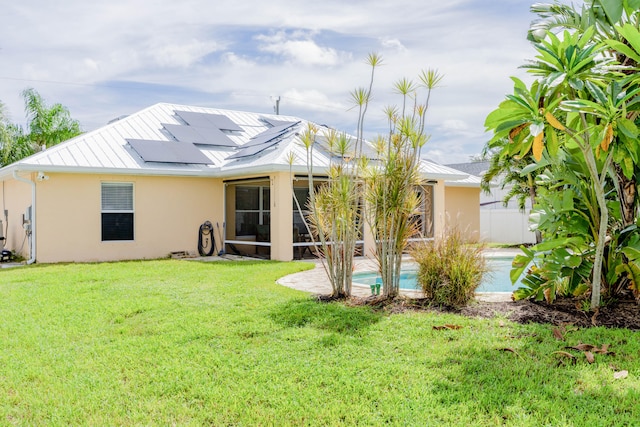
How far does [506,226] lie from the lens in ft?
82.5

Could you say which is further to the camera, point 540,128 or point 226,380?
point 540,128

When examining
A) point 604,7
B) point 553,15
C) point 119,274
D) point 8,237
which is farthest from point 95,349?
point 8,237

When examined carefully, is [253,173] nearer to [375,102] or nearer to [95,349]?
[375,102]

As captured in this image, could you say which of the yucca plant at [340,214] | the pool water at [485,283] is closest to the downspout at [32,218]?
the pool water at [485,283]

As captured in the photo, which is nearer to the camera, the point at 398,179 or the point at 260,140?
the point at 398,179

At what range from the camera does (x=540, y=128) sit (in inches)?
196

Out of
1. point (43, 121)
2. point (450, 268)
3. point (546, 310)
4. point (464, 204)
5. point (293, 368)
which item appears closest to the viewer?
point (293, 368)

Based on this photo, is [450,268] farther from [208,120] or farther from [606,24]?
[208,120]

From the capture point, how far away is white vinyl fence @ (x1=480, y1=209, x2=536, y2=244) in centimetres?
2428

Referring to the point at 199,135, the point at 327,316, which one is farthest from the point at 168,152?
the point at 327,316

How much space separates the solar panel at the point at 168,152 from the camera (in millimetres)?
15359

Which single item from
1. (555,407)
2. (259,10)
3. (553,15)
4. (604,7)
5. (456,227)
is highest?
(259,10)

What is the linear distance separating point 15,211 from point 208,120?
7.14 m

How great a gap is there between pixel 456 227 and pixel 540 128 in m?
2.79
